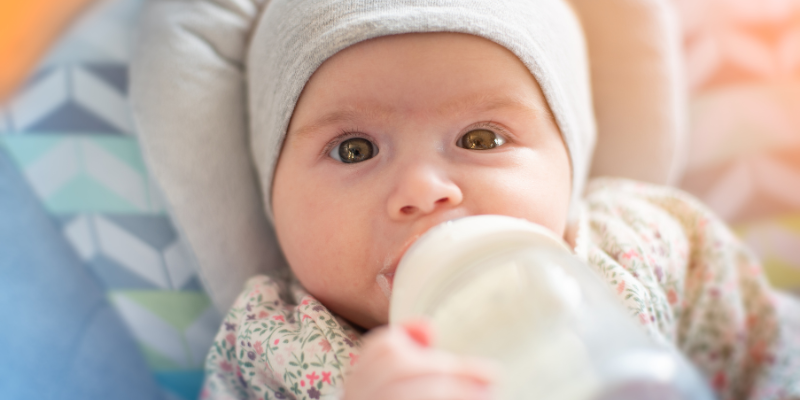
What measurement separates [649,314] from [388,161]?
49 cm

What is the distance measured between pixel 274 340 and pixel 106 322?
0.48m

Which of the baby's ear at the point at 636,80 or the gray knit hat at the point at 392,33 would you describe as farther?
the baby's ear at the point at 636,80

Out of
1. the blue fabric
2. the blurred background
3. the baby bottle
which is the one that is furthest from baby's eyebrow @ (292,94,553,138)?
the blue fabric

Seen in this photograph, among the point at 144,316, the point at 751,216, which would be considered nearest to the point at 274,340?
the point at 144,316

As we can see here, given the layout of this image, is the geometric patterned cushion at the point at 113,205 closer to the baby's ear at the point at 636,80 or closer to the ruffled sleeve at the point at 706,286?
the ruffled sleeve at the point at 706,286

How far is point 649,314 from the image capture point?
92cm

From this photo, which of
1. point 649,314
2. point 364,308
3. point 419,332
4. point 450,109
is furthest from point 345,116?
point 649,314

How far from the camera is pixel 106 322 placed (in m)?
1.19

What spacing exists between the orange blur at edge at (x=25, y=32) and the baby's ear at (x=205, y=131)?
276 millimetres

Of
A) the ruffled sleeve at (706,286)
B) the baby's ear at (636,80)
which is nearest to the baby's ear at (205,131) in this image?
the ruffled sleeve at (706,286)

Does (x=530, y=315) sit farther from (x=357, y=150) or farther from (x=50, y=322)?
(x=50, y=322)

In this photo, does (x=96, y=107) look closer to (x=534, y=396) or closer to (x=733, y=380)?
(x=534, y=396)

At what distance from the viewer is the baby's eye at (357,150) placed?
36.1 inches

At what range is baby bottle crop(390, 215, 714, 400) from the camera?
0.52m
